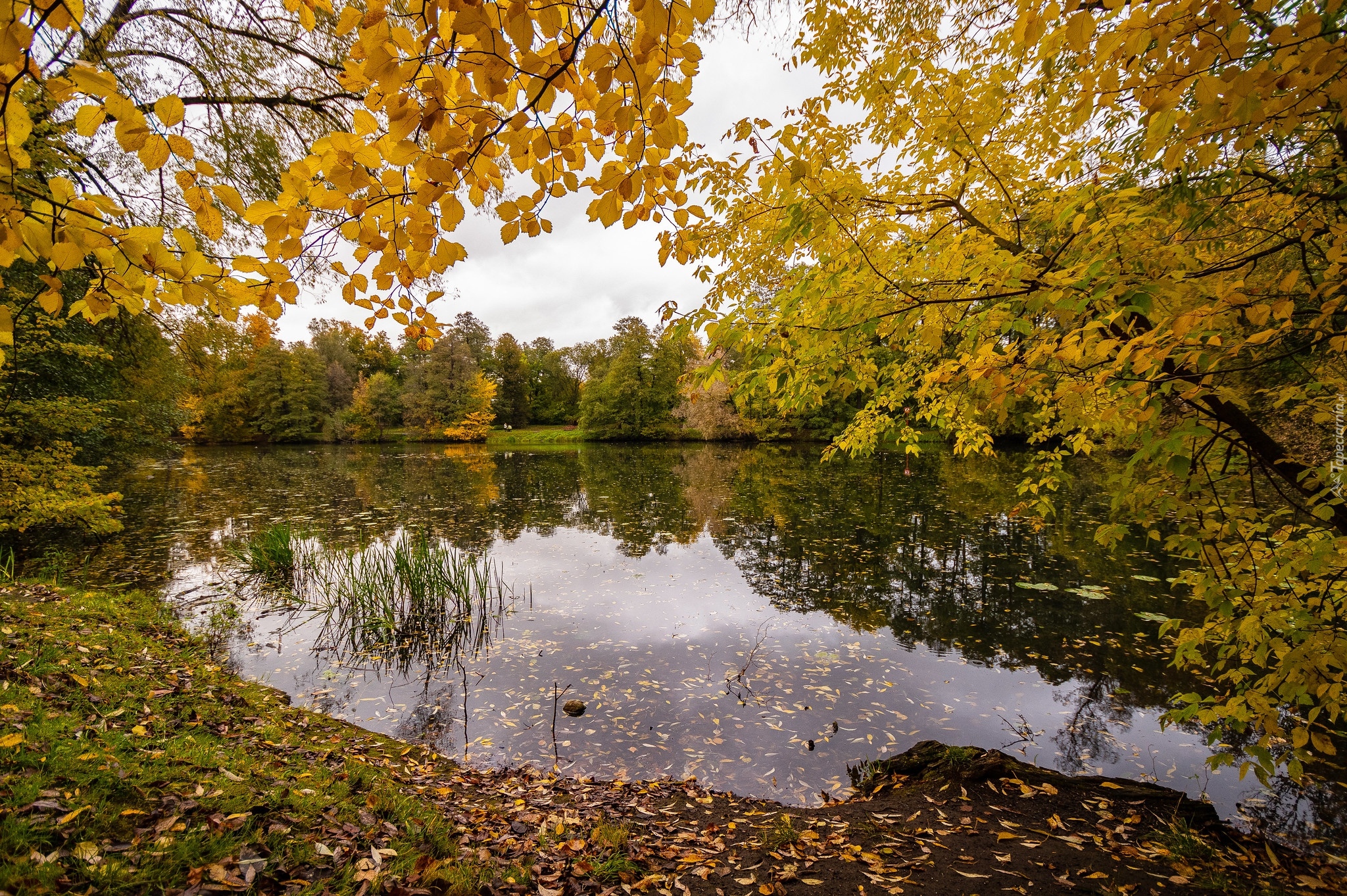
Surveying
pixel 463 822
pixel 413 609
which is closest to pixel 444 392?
pixel 413 609

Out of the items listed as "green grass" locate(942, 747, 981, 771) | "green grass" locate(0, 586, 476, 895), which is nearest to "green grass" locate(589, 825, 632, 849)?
"green grass" locate(0, 586, 476, 895)

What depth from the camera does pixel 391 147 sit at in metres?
1.29

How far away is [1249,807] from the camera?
3811 mm

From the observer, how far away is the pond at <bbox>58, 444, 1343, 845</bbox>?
4531 millimetres

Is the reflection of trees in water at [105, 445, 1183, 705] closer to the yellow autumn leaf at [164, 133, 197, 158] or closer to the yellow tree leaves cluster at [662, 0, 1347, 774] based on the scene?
the yellow tree leaves cluster at [662, 0, 1347, 774]

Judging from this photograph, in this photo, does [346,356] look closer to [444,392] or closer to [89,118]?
[444,392]

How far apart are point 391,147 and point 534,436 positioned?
1820 inches

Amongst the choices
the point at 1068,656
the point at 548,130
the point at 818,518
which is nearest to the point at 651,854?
the point at 548,130

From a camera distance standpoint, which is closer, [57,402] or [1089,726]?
[1089,726]

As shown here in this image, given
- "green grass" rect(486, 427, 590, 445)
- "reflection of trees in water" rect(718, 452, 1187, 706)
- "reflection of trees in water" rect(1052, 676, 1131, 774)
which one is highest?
"green grass" rect(486, 427, 590, 445)

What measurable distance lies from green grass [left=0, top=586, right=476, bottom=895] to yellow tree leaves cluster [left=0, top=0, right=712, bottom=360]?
220 centimetres

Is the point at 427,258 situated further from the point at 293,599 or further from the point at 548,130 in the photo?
the point at 293,599

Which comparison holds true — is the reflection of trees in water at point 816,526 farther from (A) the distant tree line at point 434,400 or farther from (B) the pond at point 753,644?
(A) the distant tree line at point 434,400

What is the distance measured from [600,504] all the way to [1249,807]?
1388 centimetres
